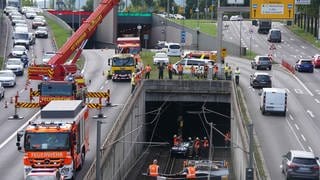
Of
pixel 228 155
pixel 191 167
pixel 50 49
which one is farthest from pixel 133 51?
pixel 191 167

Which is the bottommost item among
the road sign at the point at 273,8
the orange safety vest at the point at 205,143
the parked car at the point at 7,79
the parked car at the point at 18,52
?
the orange safety vest at the point at 205,143

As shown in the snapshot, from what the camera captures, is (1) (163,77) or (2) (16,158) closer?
(2) (16,158)

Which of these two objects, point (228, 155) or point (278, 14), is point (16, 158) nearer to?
point (228, 155)

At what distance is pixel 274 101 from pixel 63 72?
45.0 ft

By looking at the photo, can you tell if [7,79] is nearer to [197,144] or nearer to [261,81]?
[197,144]

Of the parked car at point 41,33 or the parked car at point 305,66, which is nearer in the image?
the parked car at point 305,66

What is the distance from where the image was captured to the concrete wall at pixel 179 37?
10219cm

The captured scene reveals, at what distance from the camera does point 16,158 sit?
39.6 meters

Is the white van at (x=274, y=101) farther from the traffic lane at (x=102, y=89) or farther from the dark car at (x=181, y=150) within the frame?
the traffic lane at (x=102, y=89)

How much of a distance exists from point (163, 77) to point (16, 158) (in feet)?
98.4

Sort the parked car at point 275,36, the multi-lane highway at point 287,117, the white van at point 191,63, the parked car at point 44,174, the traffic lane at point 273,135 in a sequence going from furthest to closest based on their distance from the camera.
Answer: the parked car at point 275,36, the white van at point 191,63, the multi-lane highway at point 287,117, the traffic lane at point 273,135, the parked car at point 44,174

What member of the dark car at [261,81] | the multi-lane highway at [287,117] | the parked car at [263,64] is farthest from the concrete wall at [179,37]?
the dark car at [261,81]

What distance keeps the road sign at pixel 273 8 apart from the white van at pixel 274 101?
11.3 meters

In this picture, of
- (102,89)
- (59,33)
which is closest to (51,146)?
(102,89)
